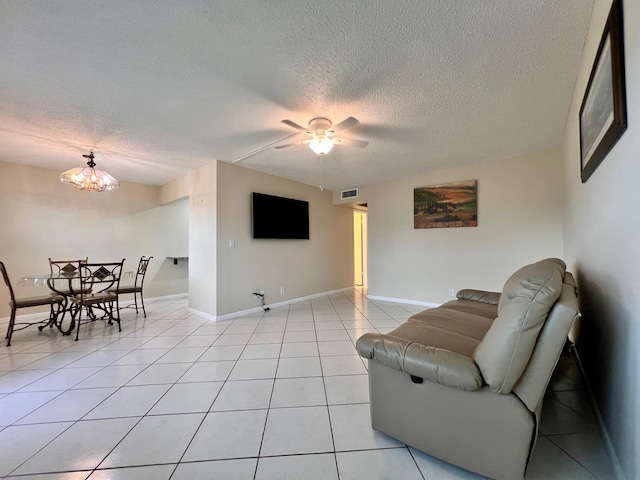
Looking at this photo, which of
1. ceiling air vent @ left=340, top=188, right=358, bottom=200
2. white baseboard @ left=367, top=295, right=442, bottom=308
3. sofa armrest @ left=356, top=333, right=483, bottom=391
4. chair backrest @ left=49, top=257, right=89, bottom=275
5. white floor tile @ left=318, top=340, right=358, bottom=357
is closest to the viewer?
sofa armrest @ left=356, top=333, right=483, bottom=391

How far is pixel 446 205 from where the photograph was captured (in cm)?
420

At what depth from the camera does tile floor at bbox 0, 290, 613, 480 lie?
4.04 feet

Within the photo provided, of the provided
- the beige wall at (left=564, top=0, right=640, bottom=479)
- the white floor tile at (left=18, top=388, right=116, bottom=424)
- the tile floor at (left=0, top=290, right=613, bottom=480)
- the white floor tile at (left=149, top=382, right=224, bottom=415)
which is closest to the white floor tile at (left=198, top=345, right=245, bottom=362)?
the tile floor at (left=0, top=290, right=613, bottom=480)

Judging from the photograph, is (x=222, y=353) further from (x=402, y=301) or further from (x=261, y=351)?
(x=402, y=301)

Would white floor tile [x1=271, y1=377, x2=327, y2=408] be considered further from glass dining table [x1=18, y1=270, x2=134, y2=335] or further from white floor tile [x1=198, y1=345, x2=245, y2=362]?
glass dining table [x1=18, y1=270, x2=134, y2=335]

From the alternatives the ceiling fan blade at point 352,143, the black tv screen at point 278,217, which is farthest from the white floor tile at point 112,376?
the ceiling fan blade at point 352,143

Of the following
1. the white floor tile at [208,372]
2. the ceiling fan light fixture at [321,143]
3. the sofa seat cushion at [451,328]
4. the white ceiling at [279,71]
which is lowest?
the white floor tile at [208,372]

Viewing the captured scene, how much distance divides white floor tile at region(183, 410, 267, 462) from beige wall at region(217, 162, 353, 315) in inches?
90.6

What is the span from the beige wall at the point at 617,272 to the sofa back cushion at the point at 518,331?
1.09 feet

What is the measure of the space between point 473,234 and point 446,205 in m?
0.62

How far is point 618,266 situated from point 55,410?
134 inches

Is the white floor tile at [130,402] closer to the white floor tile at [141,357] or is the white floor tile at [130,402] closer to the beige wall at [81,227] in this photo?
the white floor tile at [141,357]

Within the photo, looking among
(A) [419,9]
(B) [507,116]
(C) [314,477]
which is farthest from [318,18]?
(C) [314,477]

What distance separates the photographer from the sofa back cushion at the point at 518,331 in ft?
3.30
